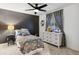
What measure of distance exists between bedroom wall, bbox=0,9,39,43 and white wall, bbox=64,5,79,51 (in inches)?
23.5

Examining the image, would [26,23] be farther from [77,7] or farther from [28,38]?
[77,7]

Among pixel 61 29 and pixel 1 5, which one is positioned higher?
pixel 1 5

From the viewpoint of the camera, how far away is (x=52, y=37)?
1927 mm

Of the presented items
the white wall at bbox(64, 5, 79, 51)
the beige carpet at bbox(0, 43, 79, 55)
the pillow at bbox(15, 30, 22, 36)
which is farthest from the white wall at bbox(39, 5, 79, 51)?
the pillow at bbox(15, 30, 22, 36)

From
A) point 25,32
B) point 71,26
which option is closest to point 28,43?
point 25,32

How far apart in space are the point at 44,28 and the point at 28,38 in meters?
0.40

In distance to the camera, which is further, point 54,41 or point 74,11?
point 54,41

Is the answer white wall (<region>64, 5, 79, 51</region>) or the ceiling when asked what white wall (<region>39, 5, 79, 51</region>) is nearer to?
white wall (<region>64, 5, 79, 51</region>)

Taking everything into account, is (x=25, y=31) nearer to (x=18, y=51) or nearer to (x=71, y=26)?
(x=18, y=51)

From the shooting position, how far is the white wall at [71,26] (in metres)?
1.74

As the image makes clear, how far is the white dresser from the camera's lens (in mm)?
1874

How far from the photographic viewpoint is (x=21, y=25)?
1.78 metres

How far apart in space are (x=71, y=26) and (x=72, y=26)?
19 mm

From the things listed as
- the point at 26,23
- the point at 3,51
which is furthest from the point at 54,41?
the point at 3,51
